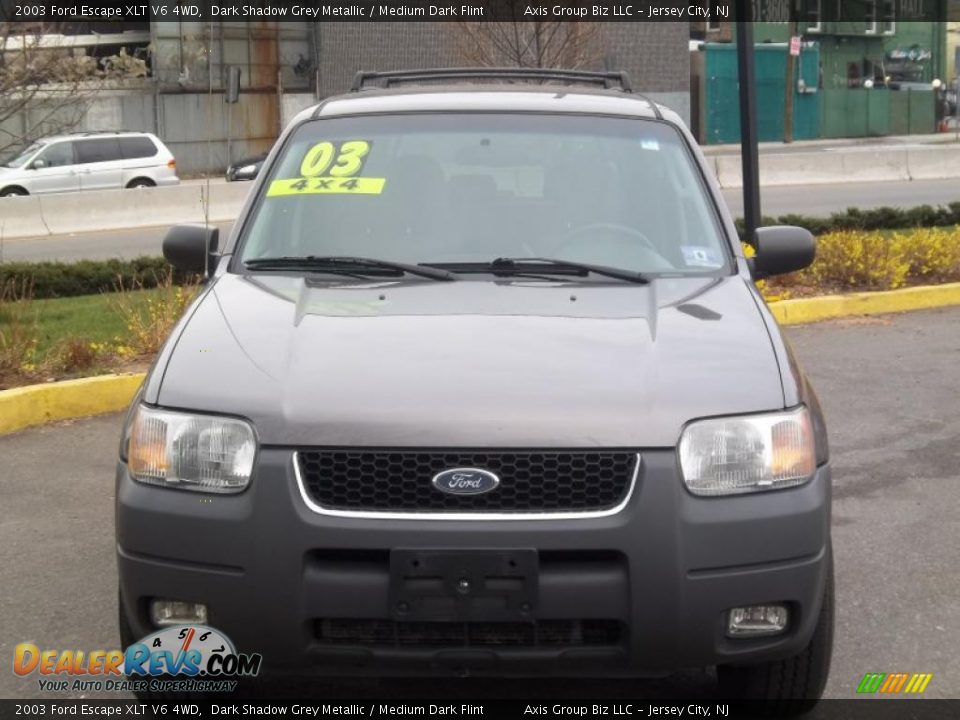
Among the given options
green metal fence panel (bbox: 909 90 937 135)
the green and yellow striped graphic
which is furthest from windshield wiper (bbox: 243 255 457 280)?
green metal fence panel (bbox: 909 90 937 135)

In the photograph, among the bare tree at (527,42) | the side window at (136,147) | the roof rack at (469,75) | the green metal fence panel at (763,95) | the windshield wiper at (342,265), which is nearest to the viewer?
the windshield wiper at (342,265)

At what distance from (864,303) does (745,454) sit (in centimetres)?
860

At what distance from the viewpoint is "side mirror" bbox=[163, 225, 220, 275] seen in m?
5.02

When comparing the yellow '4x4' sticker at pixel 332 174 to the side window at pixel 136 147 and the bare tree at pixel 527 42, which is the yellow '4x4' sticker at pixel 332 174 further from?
the bare tree at pixel 527 42

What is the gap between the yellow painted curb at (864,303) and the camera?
445 inches

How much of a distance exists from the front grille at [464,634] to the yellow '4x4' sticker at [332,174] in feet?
6.10

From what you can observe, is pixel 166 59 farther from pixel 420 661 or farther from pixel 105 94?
pixel 420 661

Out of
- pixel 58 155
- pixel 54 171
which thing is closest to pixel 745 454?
pixel 54 171

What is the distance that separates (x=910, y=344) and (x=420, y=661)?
7748 mm

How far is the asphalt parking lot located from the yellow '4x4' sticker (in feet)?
5.28

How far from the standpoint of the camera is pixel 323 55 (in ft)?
Result: 150

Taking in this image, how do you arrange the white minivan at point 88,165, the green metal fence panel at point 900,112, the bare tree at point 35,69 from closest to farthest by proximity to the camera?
the bare tree at point 35,69, the white minivan at point 88,165, the green metal fence panel at point 900,112

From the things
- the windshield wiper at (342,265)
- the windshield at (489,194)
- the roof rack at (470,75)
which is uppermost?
the roof rack at (470,75)

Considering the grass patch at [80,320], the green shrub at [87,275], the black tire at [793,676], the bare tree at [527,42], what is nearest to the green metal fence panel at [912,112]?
the bare tree at [527,42]
